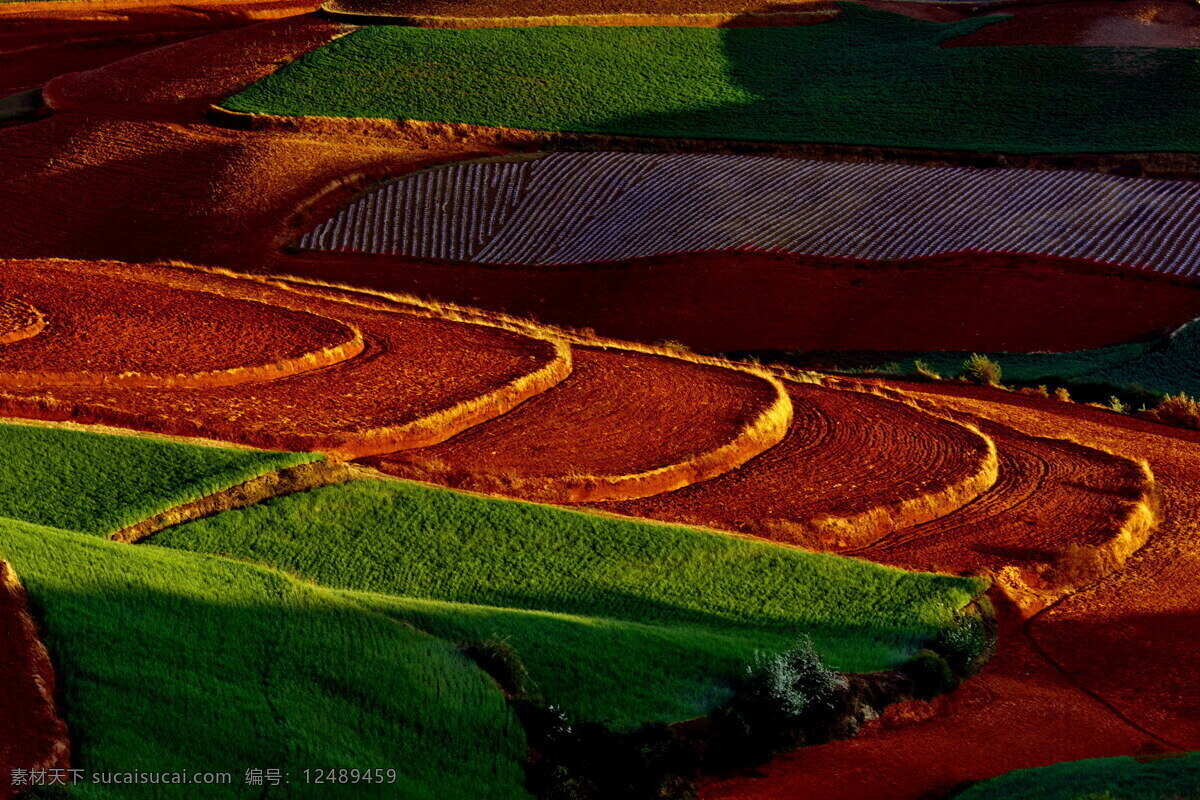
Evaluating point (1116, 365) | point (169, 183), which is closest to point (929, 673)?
point (1116, 365)

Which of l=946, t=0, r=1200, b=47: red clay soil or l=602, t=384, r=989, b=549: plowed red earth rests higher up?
l=946, t=0, r=1200, b=47: red clay soil

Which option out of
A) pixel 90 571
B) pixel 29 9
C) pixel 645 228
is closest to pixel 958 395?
pixel 645 228

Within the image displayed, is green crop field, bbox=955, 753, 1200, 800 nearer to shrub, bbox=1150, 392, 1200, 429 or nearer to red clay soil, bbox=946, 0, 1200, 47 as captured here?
shrub, bbox=1150, 392, 1200, 429

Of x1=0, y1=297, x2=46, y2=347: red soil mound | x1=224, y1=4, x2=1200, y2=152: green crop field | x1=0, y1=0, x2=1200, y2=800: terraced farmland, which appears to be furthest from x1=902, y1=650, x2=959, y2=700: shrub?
x1=224, y1=4, x2=1200, y2=152: green crop field

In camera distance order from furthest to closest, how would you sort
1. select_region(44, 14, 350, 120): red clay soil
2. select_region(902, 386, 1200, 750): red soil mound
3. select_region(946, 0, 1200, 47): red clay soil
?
A: 1. select_region(946, 0, 1200, 47): red clay soil
2. select_region(44, 14, 350, 120): red clay soil
3. select_region(902, 386, 1200, 750): red soil mound

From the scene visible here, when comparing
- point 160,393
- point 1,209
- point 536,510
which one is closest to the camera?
point 536,510

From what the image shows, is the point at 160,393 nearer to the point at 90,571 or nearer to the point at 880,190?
the point at 90,571
